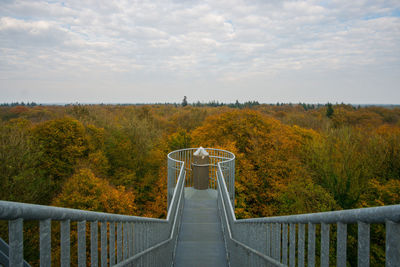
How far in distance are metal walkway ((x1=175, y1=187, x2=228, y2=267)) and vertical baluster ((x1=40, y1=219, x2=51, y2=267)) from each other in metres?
4.95

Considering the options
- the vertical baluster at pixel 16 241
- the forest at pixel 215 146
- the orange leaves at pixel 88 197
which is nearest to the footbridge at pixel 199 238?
the vertical baluster at pixel 16 241

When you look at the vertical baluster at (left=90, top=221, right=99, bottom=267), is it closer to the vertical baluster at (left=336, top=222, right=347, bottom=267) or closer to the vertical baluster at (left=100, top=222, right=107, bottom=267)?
the vertical baluster at (left=100, top=222, right=107, bottom=267)

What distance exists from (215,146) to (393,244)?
23.5 m

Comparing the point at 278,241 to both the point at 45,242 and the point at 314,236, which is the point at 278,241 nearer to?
the point at 314,236

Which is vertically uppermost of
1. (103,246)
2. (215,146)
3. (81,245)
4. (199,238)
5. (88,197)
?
(81,245)

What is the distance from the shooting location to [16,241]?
1105 mm

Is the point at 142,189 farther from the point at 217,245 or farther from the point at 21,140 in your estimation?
the point at 217,245

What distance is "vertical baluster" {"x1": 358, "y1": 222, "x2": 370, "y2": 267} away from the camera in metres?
1.25

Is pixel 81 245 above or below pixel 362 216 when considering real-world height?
below

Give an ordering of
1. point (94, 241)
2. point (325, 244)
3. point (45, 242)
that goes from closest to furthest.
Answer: point (45, 242) < point (325, 244) < point (94, 241)

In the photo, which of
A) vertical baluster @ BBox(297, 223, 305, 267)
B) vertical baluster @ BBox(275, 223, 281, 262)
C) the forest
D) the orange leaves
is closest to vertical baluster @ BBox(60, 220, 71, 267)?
vertical baluster @ BBox(297, 223, 305, 267)

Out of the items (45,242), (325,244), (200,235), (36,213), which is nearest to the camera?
(36,213)

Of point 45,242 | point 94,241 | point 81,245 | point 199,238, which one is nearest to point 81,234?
point 81,245

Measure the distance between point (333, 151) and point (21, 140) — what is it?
21987 mm
